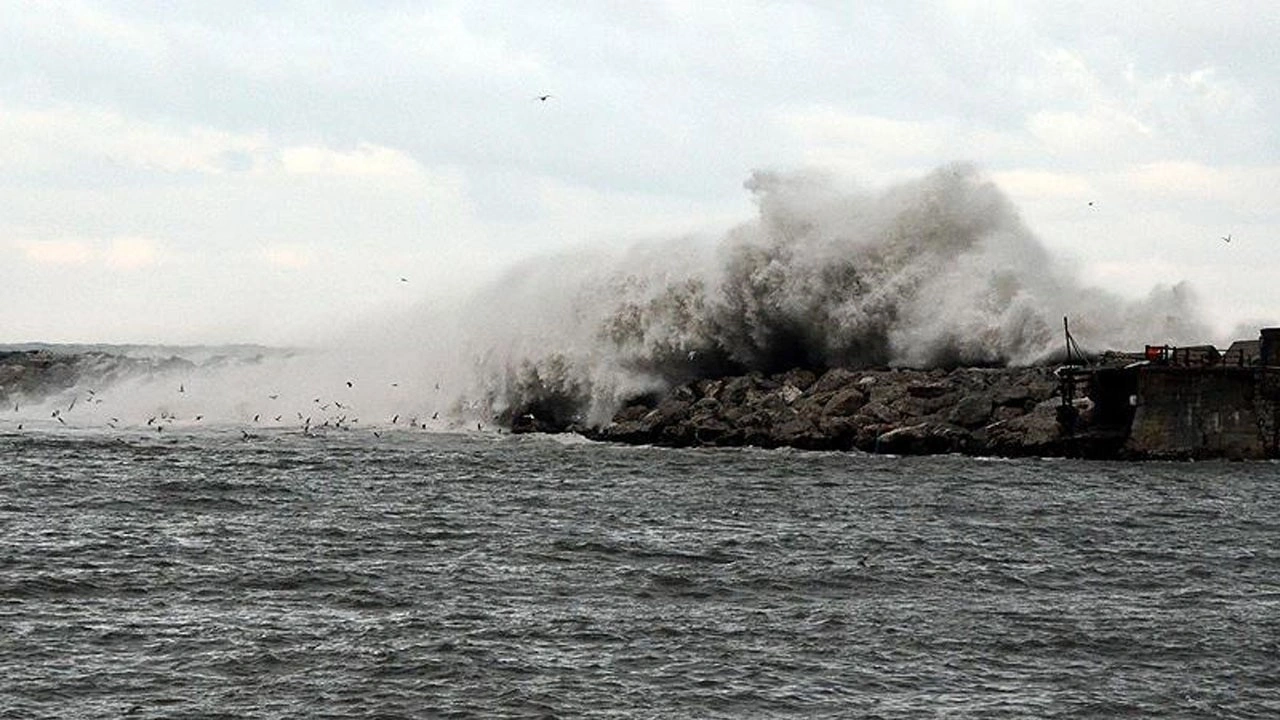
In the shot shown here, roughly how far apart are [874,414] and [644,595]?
75.8ft

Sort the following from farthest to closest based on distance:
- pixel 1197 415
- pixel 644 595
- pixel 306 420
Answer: pixel 306 420 < pixel 1197 415 < pixel 644 595

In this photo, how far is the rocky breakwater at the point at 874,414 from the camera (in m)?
41.5

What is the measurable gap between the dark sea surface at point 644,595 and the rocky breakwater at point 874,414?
14.9ft

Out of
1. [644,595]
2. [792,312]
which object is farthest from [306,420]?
[644,595]

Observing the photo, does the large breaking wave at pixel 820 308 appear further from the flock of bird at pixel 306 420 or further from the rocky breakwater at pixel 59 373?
the rocky breakwater at pixel 59 373

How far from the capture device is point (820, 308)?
171 ft

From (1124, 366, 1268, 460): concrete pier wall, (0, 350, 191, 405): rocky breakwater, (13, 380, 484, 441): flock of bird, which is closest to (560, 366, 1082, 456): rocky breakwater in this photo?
(1124, 366, 1268, 460): concrete pier wall

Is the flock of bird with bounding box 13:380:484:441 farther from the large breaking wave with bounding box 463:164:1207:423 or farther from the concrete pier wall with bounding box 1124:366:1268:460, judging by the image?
the concrete pier wall with bounding box 1124:366:1268:460

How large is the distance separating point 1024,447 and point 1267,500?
947 centimetres

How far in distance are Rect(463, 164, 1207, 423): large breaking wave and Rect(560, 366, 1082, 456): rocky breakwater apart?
3.28m

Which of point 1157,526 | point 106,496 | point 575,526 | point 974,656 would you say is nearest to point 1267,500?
point 1157,526

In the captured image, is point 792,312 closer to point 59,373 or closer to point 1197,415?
point 1197,415

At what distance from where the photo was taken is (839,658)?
57.7ft

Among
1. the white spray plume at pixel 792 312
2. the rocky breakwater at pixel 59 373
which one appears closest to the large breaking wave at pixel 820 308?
the white spray plume at pixel 792 312
